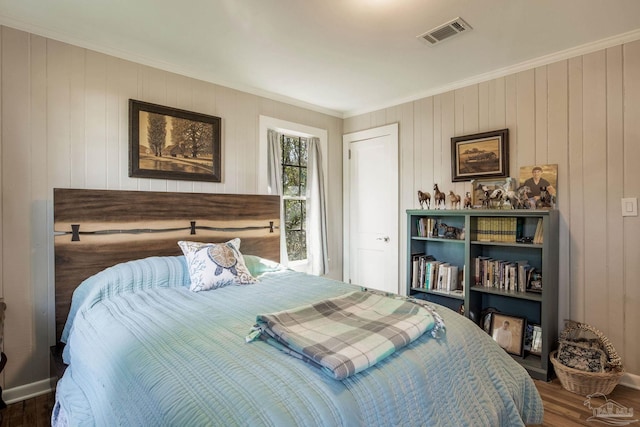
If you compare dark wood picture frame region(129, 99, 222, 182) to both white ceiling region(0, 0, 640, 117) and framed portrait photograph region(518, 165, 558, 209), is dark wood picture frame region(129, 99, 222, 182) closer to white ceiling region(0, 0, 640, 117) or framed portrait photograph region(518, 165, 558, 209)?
white ceiling region(0, 0, 640, 117)

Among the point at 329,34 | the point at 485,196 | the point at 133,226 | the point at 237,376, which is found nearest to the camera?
the point at 237,376

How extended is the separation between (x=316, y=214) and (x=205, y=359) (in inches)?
108

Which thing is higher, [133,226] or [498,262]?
[133,226]

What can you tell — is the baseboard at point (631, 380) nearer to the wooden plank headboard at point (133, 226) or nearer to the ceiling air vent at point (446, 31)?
the ceiling air vent at point (446, 31)

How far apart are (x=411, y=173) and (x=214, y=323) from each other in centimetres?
264

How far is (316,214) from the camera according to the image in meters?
3.85

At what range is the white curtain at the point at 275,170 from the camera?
11.5 ft

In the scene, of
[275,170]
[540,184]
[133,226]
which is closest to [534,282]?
[540,184]

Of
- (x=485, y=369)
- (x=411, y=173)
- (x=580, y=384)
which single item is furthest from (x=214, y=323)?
(x=411, y=173)

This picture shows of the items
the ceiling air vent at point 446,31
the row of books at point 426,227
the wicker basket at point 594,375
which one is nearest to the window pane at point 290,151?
the row of books at point 426,227

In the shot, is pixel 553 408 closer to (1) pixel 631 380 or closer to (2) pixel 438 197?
(1) pixel 631 380

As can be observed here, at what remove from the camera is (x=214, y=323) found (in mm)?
1536

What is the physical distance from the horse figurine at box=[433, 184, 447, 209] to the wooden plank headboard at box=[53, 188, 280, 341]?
1.66m

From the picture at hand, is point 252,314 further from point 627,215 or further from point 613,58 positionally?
point 613,58
